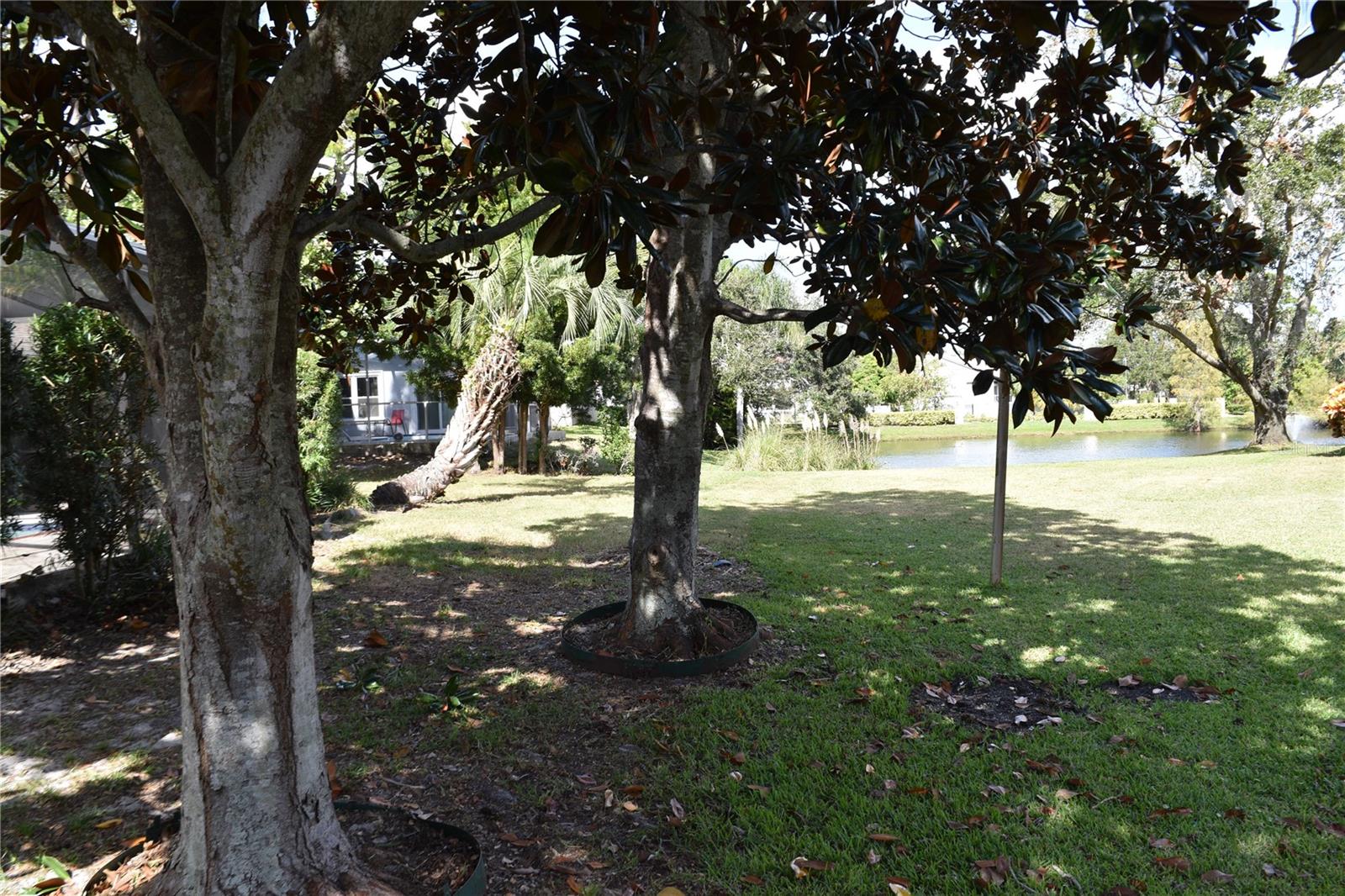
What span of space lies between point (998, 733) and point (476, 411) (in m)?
10.4

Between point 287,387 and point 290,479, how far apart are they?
0.97 feet

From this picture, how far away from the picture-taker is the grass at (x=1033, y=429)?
33000 millimetres

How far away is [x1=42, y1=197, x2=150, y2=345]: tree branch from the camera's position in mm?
2342

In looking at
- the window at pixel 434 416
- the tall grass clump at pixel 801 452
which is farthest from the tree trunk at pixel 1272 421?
the window at pixel 434 416

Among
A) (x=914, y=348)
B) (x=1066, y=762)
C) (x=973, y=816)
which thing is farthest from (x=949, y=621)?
(x=914, y=348)

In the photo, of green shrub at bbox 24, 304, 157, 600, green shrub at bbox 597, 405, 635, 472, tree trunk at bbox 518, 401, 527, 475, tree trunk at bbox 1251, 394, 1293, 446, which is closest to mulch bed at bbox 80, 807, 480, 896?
green shrub at bbox 24, 304, 157, 600

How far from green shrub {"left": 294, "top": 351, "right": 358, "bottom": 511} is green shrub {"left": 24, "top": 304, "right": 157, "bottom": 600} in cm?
362

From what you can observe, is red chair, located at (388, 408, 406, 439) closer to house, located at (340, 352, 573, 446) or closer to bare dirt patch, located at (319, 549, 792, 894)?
house, located at (340, 352, 573, 446)

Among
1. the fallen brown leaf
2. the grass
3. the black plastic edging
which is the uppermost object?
the grass

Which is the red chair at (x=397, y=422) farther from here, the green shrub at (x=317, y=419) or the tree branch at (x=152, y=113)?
the tree branch at (x=152, y=113)

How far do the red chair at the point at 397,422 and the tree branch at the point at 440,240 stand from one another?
18.4 m

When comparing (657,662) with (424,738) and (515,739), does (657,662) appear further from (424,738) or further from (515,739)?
(424,738)

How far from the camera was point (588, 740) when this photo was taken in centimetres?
378

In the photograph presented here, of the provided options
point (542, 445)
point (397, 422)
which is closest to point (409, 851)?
point (542, 445)
